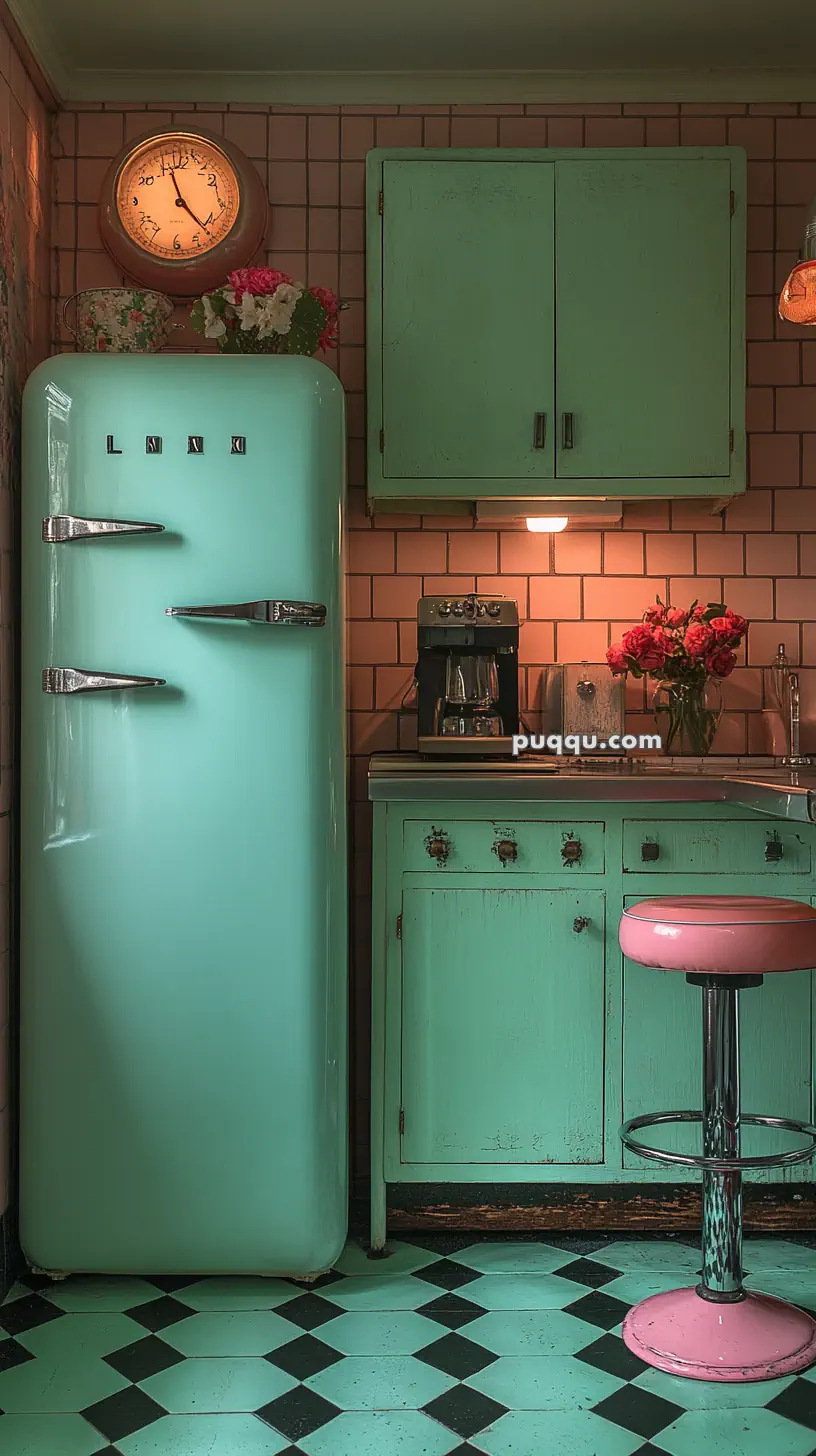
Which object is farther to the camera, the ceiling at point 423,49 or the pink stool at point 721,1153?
the ceiling at point 423,49

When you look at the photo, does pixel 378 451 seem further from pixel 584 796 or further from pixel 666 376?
pixel 584 796

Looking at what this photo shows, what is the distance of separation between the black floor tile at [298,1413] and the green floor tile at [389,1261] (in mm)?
485

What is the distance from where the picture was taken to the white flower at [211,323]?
267 cm

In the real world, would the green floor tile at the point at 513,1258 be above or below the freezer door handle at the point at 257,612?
below

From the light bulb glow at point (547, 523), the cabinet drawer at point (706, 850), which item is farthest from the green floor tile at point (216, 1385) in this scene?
the light bulb glow at point (547, 523)

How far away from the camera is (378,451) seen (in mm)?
2900

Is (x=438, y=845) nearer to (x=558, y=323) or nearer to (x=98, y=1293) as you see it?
(x=98, y=1293)

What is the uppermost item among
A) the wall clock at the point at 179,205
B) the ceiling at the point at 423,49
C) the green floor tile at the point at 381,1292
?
the ceiling at the point at 423,49

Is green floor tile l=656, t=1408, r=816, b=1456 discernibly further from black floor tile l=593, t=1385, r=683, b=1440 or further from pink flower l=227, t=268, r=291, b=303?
pink flower l=227, t=268, r=291, b=303

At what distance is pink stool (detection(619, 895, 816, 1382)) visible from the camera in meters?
2.08

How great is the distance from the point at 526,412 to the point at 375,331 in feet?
1.34

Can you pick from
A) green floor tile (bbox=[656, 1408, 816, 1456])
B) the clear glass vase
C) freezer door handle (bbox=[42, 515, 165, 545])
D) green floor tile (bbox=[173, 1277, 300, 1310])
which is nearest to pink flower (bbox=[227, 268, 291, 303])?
freezer door handle (bbox=[42, 515, 165, 545])

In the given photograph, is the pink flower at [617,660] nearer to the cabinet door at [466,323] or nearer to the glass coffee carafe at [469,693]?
the glass coffee carafe at [469,693]

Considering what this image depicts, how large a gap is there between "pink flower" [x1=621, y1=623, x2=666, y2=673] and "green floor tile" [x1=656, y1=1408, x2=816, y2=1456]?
64.5 inches
